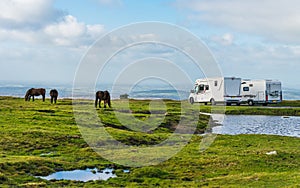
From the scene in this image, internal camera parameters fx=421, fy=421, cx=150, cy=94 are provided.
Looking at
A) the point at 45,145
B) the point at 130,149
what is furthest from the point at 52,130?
the point at 130,149

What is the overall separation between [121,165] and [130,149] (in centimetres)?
490

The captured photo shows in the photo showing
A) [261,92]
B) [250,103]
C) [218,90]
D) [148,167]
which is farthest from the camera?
[250,103]

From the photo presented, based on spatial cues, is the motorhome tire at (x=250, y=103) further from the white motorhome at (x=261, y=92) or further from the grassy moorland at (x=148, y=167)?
the grassy moorland at (x=148, y=167)

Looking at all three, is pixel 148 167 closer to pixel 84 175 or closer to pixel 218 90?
pixel 84 175

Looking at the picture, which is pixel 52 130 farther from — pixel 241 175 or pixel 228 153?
pixel 241 175

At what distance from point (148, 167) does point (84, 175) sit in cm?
317

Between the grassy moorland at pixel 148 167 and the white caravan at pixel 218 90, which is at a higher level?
the white caravan at pixel 218 90

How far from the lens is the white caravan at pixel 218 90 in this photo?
230 ft

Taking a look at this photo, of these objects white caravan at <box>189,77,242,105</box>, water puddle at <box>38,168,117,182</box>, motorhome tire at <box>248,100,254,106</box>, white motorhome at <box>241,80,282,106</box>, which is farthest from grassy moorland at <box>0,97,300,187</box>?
motorhome tire at <box>248,100,254,106</box>

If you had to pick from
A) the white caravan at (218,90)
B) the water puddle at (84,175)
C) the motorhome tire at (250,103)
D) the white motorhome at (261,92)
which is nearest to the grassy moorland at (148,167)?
the water puddle at (84,175)

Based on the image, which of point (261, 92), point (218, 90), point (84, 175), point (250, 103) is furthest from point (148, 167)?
point (250, 103)

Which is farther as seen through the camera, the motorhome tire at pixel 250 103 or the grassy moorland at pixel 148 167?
the motorhome tire at pixel 250 103

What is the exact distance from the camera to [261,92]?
71.4m

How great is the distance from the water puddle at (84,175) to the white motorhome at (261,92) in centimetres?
5476
